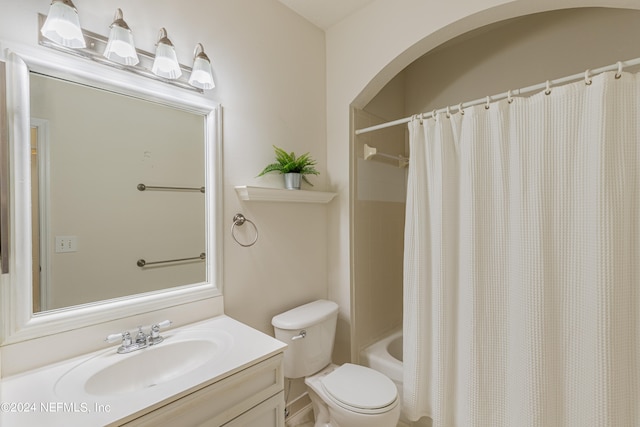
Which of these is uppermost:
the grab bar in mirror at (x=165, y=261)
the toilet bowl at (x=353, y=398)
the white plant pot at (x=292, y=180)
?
A: the white plant pot at (x=292, y=180)

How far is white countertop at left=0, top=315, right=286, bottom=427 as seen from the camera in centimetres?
75

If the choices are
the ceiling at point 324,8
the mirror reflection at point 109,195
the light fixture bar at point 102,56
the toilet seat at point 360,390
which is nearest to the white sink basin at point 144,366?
the mirror reflection at point 109,195

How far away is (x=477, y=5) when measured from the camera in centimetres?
138

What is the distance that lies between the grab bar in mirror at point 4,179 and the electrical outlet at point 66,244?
0.51 ft

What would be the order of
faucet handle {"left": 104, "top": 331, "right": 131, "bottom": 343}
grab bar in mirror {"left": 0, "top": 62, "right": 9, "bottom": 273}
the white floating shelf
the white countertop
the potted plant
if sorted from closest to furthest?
the white countertop < grab bar in mirror {"left": 0, "top": 62, "right": 9, "bottom": 273} < faucet handle {"left": 104, "top": 331, "right": 131, "bottom": 343} < the white floating shelf < the potted plant

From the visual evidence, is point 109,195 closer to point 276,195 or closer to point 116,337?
point 116,337

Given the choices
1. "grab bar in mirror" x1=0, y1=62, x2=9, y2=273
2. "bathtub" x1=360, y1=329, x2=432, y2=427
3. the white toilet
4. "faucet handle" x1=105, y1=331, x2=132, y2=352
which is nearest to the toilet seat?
the white toilet

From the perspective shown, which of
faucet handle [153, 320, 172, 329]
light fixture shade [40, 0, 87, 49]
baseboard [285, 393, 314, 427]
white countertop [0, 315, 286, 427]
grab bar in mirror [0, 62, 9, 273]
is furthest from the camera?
baseboard [285, 393, 314, 427]

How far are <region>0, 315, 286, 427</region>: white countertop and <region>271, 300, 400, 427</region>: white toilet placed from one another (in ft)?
1.64

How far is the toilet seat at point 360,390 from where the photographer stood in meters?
1.31

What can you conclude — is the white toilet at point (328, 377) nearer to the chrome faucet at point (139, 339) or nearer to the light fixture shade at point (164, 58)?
the chrome faucet at point (139, 339)

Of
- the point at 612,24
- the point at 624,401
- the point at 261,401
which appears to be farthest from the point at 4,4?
the point at 612,24

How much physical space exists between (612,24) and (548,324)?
6.34 ft

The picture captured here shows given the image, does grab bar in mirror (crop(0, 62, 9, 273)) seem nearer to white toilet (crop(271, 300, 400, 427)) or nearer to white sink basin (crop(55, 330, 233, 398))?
white sink basin (crop(55, 330, 233, 398))
